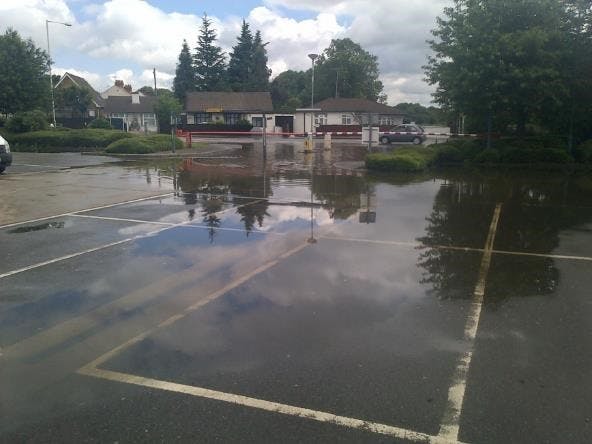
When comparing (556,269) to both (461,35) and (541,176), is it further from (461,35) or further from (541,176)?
(461,35)

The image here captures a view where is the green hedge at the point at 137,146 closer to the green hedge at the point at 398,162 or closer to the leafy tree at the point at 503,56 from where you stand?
the green hedge at the point at 398,162

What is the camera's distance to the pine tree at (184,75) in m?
84.4

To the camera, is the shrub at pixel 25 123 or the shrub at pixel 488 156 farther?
the shrub at pixel 25 123

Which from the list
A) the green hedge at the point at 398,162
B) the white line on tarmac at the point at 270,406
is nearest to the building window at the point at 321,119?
the green hedge at the point at 398,162

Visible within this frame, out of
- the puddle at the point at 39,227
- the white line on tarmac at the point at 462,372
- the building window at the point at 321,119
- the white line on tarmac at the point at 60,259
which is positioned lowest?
the white line on tarmac at the point at 462,372

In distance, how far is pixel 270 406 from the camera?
12.8 ft

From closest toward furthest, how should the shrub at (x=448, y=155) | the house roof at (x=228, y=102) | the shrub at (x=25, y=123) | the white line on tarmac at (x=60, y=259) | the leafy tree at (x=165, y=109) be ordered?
the white line on tarmac at (x=60, y=259), the shrub at (x=448, y=155), the shrub at (x=25, y=123), the leafy tree at (x=165, y=109), the house roof at (x=228, y=102)

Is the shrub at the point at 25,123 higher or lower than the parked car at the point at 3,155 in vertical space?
higher

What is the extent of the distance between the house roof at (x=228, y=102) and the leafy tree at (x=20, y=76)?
24.5 meters

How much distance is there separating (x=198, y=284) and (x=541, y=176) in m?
17.0

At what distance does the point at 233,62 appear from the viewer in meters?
84.4

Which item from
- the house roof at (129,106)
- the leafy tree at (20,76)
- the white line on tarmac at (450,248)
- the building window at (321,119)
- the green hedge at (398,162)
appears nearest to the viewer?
the white line on tarmac at (450,248)

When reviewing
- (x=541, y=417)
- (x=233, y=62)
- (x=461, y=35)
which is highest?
(x=233, y=62)

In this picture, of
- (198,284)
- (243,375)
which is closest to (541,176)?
(198,284)
